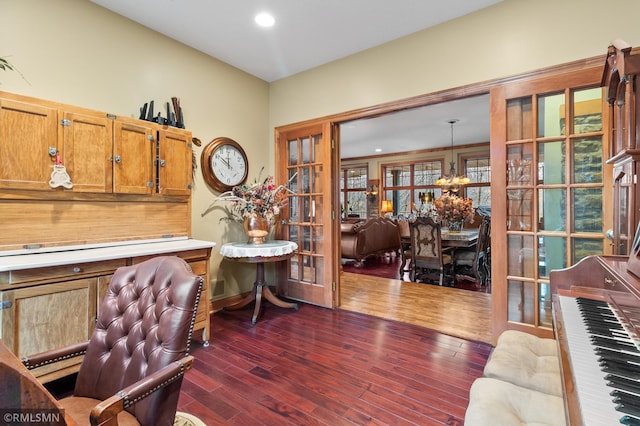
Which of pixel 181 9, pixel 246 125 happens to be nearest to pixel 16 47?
pixel 181 9

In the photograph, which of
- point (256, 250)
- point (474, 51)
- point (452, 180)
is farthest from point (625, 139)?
point (452, 180)

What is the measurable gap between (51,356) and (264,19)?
285cm

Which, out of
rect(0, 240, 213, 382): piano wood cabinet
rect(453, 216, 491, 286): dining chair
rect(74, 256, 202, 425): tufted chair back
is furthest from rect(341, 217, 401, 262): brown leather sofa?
rect(74, 256, 202, 425): tufted chair back

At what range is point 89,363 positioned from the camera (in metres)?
1.29

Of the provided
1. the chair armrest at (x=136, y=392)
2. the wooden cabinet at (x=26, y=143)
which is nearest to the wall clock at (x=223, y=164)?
the wooden cabinet at (x=26, y=143)

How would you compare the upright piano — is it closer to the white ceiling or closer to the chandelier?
the white ceiling

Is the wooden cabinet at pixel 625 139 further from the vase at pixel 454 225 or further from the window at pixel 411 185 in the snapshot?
the window at pixel 411 185

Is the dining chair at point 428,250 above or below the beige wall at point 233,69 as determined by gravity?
below

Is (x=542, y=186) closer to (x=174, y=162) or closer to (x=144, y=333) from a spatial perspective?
(x=144, y=333)

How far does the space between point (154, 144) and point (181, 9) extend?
3.87 ft

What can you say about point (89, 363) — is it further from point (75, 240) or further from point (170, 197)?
point (170, 197)

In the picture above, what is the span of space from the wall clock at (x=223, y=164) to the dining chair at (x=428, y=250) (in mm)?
2761

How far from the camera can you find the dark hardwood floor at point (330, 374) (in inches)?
70.1

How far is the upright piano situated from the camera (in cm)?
69
